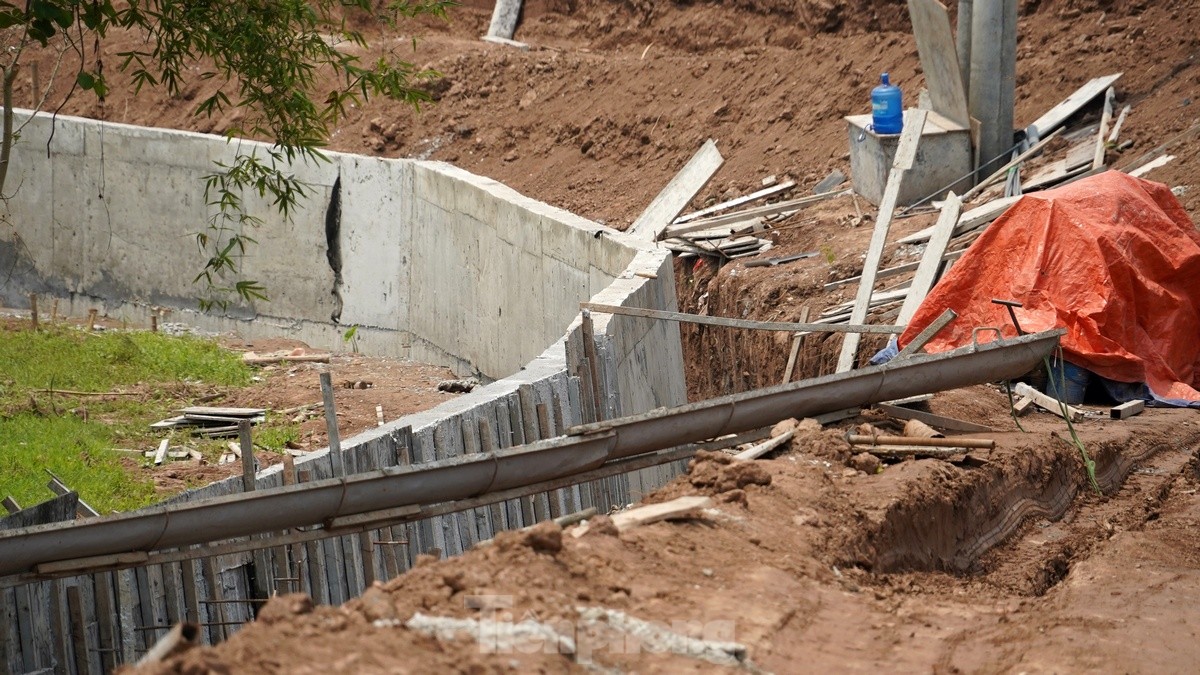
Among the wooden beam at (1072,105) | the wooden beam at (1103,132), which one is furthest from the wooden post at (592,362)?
the wooden beam at (1072,105)

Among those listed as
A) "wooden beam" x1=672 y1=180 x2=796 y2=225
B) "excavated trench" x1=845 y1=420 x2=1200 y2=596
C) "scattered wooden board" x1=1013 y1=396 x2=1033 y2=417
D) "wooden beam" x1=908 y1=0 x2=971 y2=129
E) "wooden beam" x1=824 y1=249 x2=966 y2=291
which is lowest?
"excavated trench" x1=845 y1=420 x2=1200 y2=596

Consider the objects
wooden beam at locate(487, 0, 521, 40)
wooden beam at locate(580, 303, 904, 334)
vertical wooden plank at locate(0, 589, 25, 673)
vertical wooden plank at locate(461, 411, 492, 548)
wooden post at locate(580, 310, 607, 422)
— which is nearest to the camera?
vertical wooden plank at locate(0, 589, 25, 673)

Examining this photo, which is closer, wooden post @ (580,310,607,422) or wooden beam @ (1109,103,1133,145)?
wooden post @ (580,310,607,422)

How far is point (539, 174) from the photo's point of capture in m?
17.6

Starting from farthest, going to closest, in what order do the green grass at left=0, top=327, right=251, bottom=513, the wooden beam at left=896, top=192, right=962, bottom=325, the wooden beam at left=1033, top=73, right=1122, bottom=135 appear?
1. the wooden beam at left=1033, top=73, right=1122, bottom=135
2. the wooden beam at left=896, top=192, right=962, bottom=325
3. the green grass at left=0, top=327, right=251, bottom=513

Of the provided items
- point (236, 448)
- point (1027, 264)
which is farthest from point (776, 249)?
point (236, 448)

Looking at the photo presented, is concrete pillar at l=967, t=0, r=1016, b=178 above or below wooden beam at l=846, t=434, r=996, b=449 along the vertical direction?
above

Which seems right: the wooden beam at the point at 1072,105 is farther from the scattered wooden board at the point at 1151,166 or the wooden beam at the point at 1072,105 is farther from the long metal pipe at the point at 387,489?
the long metal pipe at the point at 387,489

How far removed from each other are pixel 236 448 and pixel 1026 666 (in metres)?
6.74

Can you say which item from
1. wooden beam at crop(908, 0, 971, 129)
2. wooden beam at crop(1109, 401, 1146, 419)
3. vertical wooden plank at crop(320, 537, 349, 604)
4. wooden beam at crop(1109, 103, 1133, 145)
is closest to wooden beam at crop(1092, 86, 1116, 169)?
wooden beam at crop(1109, 103, 1133, 145)

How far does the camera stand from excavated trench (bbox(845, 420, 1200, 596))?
5.80 metres

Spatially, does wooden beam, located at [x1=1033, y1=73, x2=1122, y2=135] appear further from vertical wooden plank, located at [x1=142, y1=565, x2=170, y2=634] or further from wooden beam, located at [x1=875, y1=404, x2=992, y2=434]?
vertical wooden plank, located at [x1=142, y1=565, x2=170, y2=634]

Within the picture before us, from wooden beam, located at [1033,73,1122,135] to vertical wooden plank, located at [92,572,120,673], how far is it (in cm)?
1038

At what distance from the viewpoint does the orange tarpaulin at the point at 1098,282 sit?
8961mm
